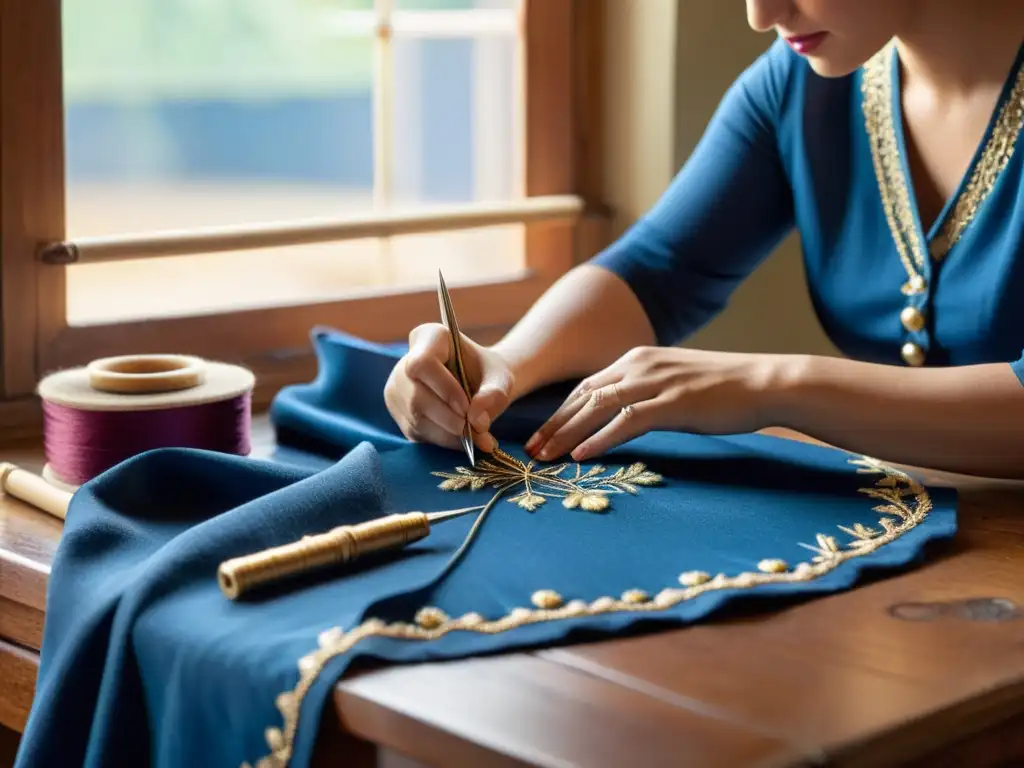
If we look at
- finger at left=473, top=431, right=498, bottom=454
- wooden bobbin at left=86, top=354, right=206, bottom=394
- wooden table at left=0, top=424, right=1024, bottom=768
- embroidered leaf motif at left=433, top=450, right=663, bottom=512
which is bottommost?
wooden table at left=0, top=424, right=1024, bottom=768

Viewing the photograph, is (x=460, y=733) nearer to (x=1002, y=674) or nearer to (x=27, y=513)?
A: (x=1002, y=674)

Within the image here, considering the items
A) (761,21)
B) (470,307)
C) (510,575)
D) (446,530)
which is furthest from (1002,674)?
(470,307)

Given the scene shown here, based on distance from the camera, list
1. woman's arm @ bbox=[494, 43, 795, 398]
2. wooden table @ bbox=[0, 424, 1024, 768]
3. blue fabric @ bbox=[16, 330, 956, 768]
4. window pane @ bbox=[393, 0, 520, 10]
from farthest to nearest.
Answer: window pane @ bbox=[393, 0, 520, 10]
woman's arm @ bbox=[494, 43, 795, 398]
blue fabric @ bbox=[16, 330, 956, 768]
wooden table @ bbox=[0, 424, 1024, 768]

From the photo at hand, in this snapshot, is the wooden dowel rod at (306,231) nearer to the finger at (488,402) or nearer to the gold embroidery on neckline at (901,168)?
the finger at (488,402)

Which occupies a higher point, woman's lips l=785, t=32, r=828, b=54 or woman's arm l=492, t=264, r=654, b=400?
woman's lips l=785, t=32, r=828, b=54

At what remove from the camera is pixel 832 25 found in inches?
56.0

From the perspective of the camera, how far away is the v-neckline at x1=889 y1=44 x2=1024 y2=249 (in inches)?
59.4

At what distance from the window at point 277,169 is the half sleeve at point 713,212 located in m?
0.45

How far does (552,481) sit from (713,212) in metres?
0.54

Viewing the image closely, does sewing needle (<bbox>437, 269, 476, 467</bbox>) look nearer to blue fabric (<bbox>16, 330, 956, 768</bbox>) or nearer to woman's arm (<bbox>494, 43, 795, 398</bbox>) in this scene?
blue fabric (<bbox>16, 330, 956, 768</bbox>)

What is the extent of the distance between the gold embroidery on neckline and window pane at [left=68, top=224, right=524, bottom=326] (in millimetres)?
706

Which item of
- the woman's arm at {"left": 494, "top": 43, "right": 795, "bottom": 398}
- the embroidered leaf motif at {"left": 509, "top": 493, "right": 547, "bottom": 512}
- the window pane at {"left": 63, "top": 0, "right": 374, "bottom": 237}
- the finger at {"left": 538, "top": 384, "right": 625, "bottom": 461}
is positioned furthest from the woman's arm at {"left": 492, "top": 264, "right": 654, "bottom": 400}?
the window pane at {"left": 63, "top": 0, "right": 374, "bottom": 237}

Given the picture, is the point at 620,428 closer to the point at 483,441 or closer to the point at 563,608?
the point at 483,441

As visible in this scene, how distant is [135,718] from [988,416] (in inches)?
31.3
